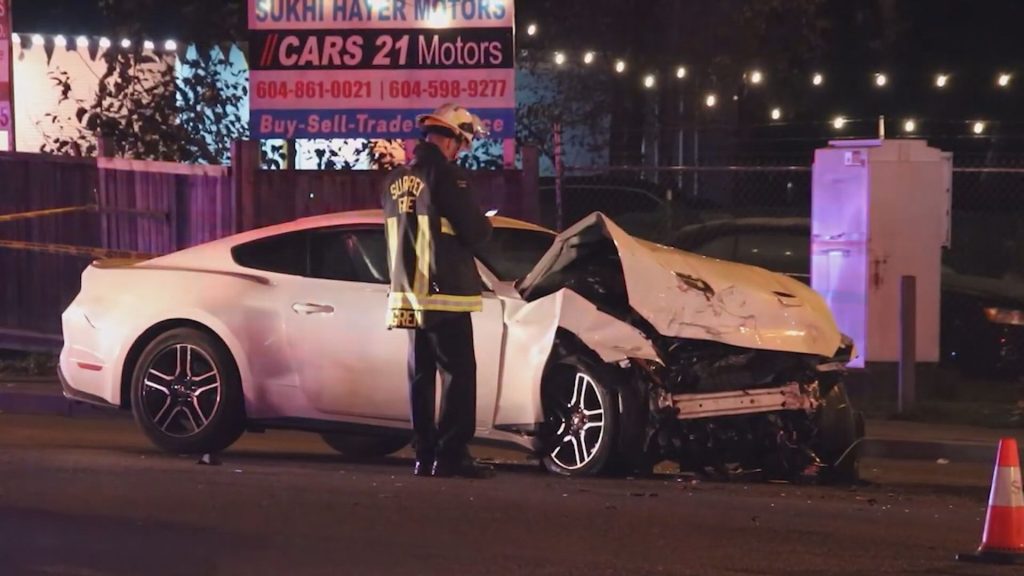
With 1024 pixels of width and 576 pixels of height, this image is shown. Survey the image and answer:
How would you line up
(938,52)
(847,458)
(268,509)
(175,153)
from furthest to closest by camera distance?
(938,52) → (175,153) → (847,458) → (268,509)

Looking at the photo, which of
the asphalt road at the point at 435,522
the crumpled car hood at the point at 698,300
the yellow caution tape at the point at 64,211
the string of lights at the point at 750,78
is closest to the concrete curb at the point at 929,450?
the asphalt road at the point at 435,522

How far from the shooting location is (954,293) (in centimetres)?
1430

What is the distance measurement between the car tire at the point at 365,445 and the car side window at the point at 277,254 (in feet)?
3.54

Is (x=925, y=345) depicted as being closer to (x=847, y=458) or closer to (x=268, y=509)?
(x=847, y=458)

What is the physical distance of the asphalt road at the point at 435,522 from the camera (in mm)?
6336

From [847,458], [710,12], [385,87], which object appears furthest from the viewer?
[710,12]

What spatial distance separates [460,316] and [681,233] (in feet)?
24.4

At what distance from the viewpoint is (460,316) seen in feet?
26.5

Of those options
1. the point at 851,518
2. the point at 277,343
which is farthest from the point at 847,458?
the point at 277,343

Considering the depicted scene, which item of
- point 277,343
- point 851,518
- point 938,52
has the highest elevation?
point 938,52

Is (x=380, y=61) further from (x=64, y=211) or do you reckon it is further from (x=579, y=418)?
(x=579, y=418)

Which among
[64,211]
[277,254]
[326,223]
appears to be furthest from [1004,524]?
[64,211]

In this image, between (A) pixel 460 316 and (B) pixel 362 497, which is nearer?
(B) pixel 362 497

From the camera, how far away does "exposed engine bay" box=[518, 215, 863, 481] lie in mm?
8219
